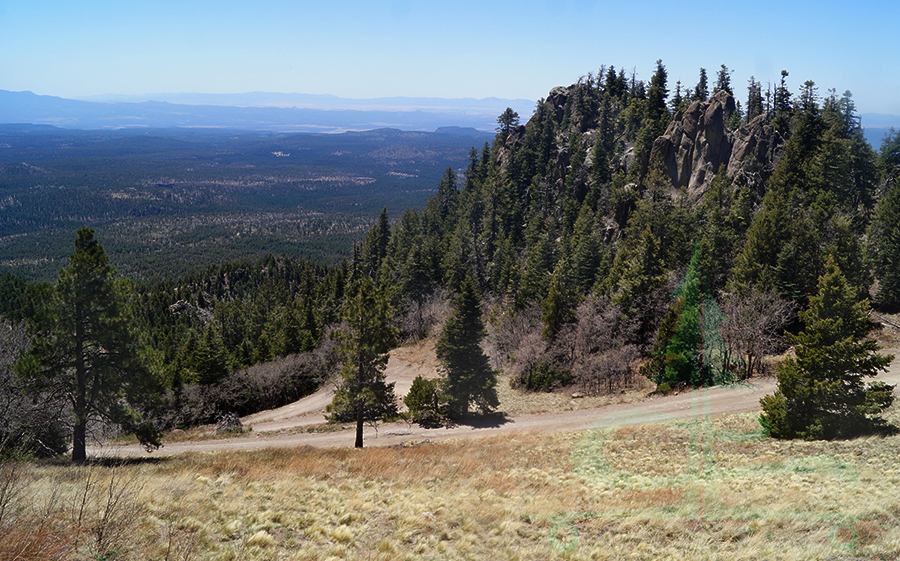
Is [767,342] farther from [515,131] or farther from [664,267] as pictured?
[515,131]

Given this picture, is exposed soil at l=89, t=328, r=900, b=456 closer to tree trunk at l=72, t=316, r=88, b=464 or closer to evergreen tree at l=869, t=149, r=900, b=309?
evergreen tree at l=869, t=149, r=900, b=309

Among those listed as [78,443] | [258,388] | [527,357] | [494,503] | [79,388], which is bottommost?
[258,388]

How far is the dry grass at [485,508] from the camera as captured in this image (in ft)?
34.4

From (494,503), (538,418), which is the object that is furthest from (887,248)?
(494,503)

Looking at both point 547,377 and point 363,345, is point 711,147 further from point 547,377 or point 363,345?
point 363,345

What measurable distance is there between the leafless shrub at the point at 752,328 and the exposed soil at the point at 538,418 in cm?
159

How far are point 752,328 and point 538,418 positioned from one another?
49.4 feet

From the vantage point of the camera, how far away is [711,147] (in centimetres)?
6444

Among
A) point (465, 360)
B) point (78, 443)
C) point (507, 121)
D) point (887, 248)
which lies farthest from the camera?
point (507, 121)

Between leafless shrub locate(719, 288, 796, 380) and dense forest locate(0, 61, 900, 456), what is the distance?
15cm

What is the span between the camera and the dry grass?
34.4ft

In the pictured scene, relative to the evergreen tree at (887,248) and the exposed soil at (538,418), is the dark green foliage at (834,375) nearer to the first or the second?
the exposed soil at (538,418)

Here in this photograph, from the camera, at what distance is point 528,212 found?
292 feet

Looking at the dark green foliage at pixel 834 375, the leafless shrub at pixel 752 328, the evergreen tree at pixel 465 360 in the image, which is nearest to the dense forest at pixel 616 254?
the leafless shrub at pixel 752 328
